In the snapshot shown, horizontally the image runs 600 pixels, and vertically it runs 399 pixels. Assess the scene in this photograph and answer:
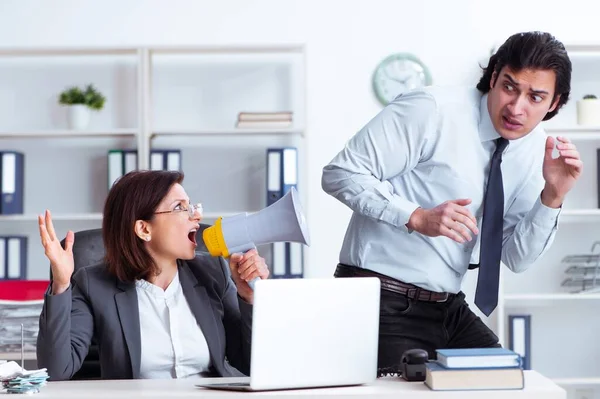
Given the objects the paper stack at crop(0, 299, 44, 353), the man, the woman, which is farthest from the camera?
the paper stack at crop(0, 299, 44, 353)

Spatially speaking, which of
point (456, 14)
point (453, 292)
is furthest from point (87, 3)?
point (453, 292)

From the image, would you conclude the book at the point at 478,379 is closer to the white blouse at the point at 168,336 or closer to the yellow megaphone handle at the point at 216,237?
the yellow megaphone handle at the point at 216,237

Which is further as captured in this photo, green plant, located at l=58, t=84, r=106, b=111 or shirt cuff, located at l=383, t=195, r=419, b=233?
green plant, located at l=58, t=84, r=106, b=111

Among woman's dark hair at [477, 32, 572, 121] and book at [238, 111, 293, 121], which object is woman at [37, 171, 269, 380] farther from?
book at [238, 111, 293, 121]

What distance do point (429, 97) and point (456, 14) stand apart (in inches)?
87.9

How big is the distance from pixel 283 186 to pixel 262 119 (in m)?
0.34

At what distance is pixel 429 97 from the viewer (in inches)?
91.2

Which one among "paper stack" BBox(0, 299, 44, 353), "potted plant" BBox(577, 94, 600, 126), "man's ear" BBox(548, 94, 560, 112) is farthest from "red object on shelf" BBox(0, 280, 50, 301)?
"potted plant" BBox(577, 94, 600, 126)

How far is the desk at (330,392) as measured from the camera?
1601mm

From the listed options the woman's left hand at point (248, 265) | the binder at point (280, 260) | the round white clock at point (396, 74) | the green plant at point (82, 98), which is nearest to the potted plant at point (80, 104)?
the green plant at point (82, 98)

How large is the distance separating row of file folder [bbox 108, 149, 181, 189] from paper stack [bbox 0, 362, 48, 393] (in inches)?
95.6

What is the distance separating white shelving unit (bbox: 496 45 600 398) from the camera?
441 cm

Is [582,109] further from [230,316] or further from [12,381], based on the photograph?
[12,381]

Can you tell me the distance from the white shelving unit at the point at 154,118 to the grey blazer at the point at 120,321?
6.88 ft
